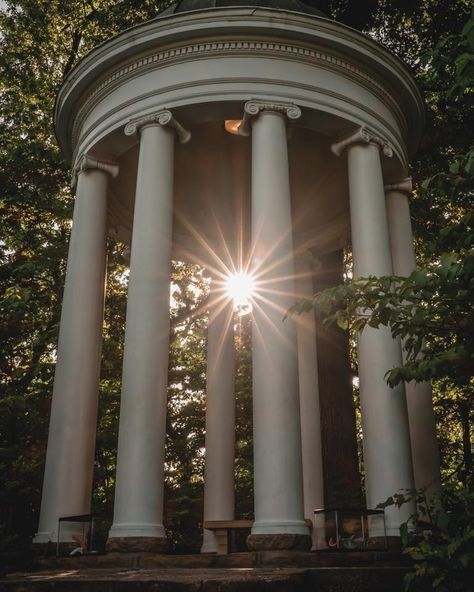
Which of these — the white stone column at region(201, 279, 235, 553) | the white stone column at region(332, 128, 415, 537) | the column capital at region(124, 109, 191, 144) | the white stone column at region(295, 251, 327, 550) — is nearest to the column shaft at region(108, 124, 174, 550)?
the column capital at region(124, 109, 191, 144)

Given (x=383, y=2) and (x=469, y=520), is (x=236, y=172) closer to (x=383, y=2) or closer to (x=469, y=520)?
(x=383, y=2)

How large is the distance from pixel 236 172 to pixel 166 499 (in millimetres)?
19348

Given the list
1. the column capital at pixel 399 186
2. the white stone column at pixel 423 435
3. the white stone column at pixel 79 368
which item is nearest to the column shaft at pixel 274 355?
the white stone column at pixel 423 435

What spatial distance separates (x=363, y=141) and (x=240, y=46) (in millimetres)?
5013

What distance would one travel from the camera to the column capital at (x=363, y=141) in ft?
68.9

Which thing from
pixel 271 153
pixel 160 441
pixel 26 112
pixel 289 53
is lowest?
pixel 160 441

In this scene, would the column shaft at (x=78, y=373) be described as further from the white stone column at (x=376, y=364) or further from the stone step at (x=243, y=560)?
the white stone column at (x=376, y=364)

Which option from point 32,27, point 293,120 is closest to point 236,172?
point 293,120

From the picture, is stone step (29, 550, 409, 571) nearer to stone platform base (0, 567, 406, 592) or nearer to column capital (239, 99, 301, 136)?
stone platform base (0, 567, 406, 592)

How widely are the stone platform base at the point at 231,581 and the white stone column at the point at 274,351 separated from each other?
2.66m

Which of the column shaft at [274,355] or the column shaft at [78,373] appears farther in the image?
the column shaft at [78,373]

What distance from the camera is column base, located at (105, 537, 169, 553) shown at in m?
15.7

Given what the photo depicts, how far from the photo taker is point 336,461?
25.2 m

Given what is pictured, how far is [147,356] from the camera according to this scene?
57.9 ft
